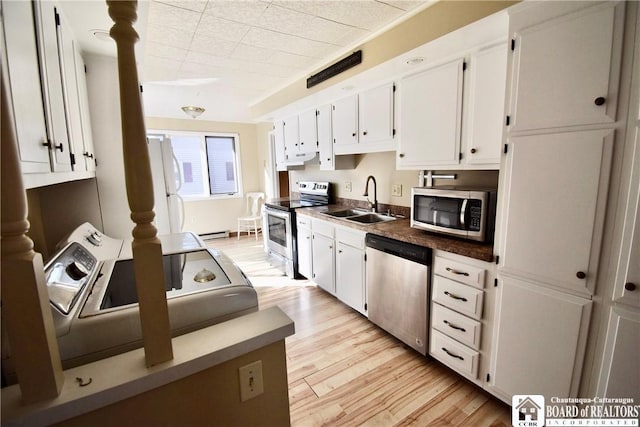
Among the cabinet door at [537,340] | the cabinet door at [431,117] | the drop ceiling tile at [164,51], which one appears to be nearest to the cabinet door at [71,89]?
the drop ceiling tile at [164,51]

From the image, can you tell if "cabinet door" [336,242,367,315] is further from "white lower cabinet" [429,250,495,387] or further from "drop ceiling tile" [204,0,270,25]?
"drop ceiling tile" [204,0,270,25]

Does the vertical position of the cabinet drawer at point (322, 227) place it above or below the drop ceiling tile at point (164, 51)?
below

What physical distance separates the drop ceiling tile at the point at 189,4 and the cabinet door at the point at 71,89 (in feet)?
1.91

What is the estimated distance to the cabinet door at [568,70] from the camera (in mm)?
1162

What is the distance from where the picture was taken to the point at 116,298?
3.51 ft

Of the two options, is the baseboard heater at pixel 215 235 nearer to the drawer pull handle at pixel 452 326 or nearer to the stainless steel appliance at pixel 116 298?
the stainless steel appliance at pixel 116 298

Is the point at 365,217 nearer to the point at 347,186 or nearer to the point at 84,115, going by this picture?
the point at 347,186

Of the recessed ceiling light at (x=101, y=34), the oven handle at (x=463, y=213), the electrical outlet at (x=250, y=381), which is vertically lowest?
the electrical outlet at (x=250, y=381)

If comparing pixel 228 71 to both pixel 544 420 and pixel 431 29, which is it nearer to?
pixel 431 29

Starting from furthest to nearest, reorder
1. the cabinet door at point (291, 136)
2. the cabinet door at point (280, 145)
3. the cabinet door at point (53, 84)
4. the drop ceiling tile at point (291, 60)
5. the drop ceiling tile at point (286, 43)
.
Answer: the cabinet door at point (280, 145), the cabinet door at point (291, 136), the drop ceiling tile at point (291, 60), the drop ceiling tile at point (286, 43), the cabinet door at point (53, 84)

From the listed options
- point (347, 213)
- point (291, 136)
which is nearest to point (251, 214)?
point (291, 136)

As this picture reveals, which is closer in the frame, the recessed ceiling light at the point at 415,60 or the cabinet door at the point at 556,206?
the cabinet door at the point at 556,206

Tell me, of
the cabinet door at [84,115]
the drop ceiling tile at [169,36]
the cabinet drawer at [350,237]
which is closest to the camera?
the cabinet door at [84,115]

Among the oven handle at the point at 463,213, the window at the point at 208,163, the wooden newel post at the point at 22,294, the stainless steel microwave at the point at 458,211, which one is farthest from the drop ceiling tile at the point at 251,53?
the window at the point at 208,163
